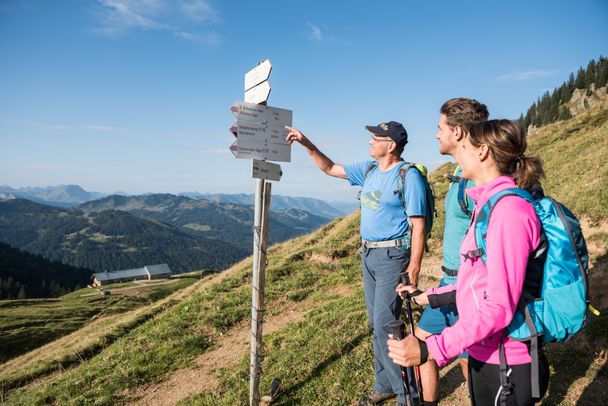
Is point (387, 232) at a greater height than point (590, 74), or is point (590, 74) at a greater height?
point (590, 74)

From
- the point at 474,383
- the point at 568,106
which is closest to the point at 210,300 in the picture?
the point at 474,383

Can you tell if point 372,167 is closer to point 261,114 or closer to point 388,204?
point 388,204

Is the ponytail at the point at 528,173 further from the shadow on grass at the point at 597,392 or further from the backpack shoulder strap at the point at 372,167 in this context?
the shadow on grass at the point at 597,392

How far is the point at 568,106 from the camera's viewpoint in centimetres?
11662

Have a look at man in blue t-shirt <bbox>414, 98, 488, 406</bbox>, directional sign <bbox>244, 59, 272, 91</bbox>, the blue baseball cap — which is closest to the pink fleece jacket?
man in blue t-shirt <bbox>414, 98, 488, 406</bbox>

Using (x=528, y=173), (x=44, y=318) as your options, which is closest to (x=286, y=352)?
(x=528, y=173)

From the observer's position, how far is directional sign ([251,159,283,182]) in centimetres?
536

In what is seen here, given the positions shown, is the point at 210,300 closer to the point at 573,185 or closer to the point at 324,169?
the point at 324,169

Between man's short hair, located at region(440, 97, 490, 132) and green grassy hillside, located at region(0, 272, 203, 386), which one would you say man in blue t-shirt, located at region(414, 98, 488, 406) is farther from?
green grassy hillside, located at region(0, 272, 203, 386)

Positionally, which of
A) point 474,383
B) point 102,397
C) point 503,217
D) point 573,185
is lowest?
point 102,397

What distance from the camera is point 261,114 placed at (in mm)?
5297

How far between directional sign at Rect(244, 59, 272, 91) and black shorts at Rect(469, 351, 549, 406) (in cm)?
420

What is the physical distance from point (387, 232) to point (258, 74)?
289cm

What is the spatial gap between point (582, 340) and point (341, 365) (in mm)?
4047
